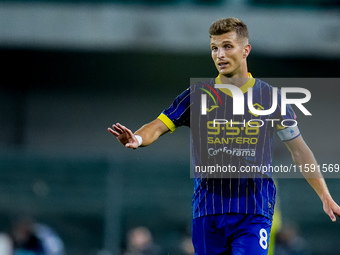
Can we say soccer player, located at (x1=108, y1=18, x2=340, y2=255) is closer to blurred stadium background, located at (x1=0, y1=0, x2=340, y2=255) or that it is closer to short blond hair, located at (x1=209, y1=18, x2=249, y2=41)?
short blond hair, located at (x1=209, y1=18, x2=249, y2=41)

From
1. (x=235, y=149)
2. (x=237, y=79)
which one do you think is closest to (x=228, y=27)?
(x=237, y=79)

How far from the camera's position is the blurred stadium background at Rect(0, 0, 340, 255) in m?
14.2

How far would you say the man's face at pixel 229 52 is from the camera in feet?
18.3

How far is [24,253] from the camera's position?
40.2ft

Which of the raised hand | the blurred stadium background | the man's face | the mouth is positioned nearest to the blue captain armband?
the man's face

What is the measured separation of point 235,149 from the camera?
5.60 m

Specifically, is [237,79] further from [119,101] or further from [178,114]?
[119,101]

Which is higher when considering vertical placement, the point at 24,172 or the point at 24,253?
the point at 24,172

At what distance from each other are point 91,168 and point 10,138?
635 centimetres

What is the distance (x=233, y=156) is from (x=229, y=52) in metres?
0.86

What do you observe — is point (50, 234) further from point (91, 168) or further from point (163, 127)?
point (163, 127)

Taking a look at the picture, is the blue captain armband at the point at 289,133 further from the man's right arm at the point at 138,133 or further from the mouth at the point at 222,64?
the man's right arm at the point at 138,133


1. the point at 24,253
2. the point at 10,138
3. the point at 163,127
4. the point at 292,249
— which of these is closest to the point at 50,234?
the point at 24,253

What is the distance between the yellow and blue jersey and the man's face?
0.19 m
